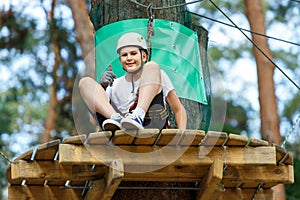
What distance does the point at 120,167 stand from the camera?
149 inches

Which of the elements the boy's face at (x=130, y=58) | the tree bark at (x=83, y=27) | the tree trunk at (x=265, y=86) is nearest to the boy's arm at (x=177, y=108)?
the boy's face at (x=130, y=58)

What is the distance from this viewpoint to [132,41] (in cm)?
428

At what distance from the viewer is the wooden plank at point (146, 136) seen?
3.74 metres

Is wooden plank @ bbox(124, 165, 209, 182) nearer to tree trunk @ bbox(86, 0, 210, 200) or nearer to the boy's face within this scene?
tree trunk @ bbox(86, 0, 210, 200)

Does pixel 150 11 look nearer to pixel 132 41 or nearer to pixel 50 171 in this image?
pixel 132 41

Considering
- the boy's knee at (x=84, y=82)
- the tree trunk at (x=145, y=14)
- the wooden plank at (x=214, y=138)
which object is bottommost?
the wooden plank at (x=214, y=138)

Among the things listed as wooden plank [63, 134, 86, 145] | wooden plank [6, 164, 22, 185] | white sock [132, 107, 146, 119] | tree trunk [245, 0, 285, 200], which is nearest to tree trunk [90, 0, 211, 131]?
white sock [132, 107, 146, 119]

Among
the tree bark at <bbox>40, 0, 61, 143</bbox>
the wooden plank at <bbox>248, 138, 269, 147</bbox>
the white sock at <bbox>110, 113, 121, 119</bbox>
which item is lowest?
the tree bark at <bbox>40, 0, 61, 143</bbox>

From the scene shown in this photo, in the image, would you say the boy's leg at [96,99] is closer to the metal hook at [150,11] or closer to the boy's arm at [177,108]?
the boy's arm at [177,108]

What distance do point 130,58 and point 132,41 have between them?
97 millimetres

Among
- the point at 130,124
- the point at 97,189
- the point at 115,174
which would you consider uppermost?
the point at 130,124

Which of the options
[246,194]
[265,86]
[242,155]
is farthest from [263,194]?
[265,86]

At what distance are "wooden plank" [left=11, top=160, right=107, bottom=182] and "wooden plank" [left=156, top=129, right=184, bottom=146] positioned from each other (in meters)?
0.32

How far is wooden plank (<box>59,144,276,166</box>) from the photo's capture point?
379 cm
